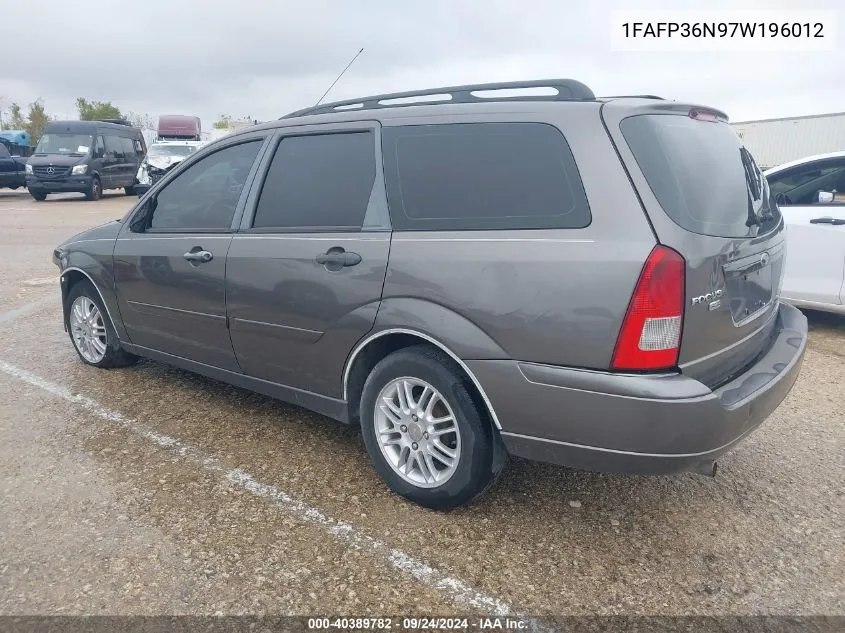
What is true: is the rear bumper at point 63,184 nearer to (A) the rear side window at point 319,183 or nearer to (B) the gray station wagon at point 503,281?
(B) the gray station wagon at point 503,281

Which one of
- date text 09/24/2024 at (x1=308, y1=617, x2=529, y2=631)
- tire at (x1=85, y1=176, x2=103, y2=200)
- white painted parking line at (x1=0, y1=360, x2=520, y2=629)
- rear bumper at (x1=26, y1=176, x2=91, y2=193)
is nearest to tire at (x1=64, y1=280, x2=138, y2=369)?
white painted parking line at (x1=0, y1=360, x2=520, y2=629)

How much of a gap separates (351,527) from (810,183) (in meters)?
5.13

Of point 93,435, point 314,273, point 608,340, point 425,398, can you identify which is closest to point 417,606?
point 425,398

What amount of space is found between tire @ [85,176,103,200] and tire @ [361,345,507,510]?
19.3m

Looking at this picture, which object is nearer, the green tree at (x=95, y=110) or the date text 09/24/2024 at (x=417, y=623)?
the date text 09/24/2024 at (x=417, y=623)

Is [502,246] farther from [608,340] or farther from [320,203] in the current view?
[320,203]

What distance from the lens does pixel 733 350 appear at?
2.67 meters

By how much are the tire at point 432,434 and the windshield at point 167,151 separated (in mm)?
18442

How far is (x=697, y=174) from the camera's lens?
2.62 meters

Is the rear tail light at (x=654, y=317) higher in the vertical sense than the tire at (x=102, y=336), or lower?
higher

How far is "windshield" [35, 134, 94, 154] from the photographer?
18984mm

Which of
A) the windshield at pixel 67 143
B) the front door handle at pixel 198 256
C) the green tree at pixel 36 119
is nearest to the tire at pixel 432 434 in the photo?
the front door handle at pixel 198 256

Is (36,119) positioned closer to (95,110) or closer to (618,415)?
(95,110)

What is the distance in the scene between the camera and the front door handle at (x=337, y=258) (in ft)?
9.87
